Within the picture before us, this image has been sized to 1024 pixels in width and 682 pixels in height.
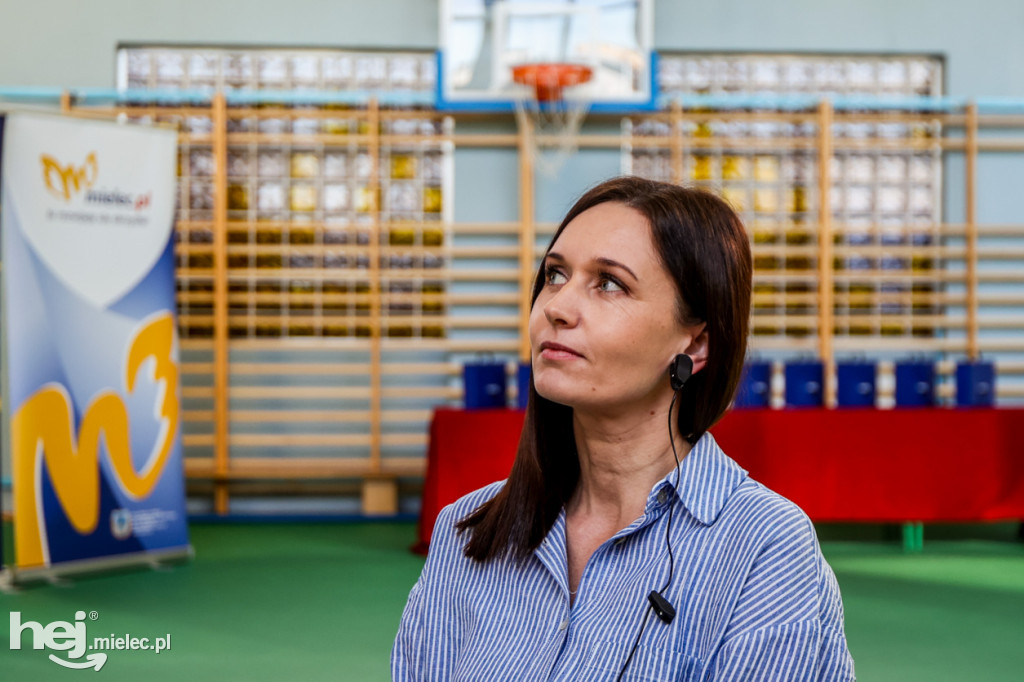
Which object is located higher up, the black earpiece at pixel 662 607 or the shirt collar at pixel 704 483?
the shirt collar at pixel 704 483

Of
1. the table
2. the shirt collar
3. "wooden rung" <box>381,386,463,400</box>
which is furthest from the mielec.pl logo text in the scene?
"wooden rung" <box>381,386,463,400</box>

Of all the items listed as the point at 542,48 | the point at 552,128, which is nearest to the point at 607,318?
the point at 542,48

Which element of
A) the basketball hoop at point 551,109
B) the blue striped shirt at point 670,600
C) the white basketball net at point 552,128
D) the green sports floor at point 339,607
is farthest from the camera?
the white basketball net at point 552,128

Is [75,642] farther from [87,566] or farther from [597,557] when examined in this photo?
[597,557]

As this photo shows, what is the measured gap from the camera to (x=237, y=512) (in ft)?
22.2

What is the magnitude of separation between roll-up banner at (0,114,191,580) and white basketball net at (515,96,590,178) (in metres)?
2.45

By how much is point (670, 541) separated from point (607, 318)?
0.74 feet

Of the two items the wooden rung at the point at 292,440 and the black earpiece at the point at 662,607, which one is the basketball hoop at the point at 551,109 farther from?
the black earpiece at the point at 662,607

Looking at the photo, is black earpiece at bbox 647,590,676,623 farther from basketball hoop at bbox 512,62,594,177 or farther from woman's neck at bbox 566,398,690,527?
basketball hoop at bbox 512,62,594,177

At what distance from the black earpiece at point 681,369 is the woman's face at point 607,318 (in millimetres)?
17

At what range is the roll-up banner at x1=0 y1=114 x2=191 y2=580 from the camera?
435cm

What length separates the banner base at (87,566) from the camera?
170 inches

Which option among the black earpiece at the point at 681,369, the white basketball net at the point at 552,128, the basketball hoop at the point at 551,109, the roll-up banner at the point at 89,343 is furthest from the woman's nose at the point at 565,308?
the white basketball net at the point at 552,128

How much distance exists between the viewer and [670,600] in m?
1.02
